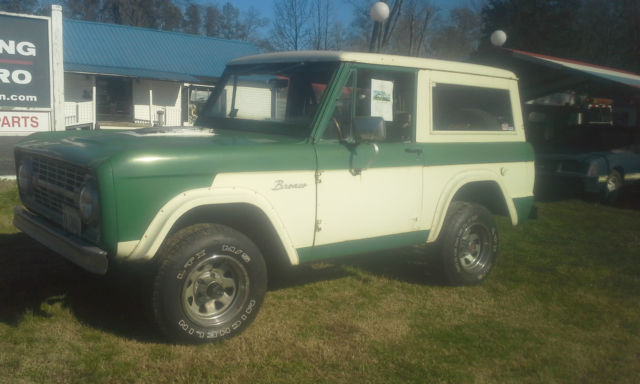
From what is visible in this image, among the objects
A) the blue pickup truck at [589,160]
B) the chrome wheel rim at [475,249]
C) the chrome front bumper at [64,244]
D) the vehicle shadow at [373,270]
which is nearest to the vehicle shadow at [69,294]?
the chrome front bumper at [64,244]

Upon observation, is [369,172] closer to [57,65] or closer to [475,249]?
[475,249]

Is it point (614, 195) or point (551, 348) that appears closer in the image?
point (551, 348)

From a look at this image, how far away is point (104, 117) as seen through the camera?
25875 mm

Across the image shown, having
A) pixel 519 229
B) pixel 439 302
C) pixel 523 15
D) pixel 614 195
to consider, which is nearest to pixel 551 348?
pixel 439 302

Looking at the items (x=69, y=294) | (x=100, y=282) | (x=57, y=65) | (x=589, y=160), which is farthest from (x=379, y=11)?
(x=69, y=294)

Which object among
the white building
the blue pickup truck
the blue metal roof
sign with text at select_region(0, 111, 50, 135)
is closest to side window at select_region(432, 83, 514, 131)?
the blue pickup truck

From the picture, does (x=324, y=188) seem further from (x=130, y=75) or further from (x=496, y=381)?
(x=130, y=75)

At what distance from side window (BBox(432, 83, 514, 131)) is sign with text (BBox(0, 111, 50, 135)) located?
23.2 feet

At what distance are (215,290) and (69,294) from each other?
1608mm

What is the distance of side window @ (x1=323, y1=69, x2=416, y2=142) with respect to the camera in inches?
175

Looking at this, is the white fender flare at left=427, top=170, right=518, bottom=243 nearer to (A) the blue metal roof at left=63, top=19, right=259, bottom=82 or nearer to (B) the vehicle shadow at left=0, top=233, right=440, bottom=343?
(B) the vehicle shadow at left=0, top=233, right=440, bottom=343

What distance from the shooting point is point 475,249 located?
18.5ft

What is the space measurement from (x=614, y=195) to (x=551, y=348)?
815 cm

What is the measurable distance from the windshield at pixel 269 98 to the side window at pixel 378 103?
0.19 meters
